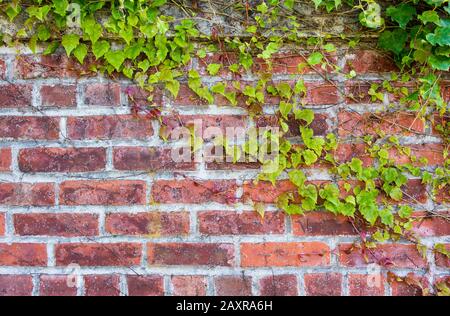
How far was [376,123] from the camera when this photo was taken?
4.08ft

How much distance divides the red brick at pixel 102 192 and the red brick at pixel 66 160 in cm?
5

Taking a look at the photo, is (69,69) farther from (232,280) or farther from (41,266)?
(232,280)

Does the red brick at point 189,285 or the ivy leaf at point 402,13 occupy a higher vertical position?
the ivy leaf at point 402,13

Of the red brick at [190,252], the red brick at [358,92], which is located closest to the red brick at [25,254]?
the red brick at [190,252]

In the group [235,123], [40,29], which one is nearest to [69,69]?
[40,29]

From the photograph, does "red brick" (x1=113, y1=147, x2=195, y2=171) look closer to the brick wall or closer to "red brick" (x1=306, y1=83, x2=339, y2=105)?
the brick wall

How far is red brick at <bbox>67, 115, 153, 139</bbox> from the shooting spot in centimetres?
123

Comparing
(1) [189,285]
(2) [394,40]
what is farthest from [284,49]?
(1) [189,285]

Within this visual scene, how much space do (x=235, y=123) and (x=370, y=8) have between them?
1.69ft

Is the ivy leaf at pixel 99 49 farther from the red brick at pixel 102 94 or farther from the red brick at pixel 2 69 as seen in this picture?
the red brick at pixel 2 69

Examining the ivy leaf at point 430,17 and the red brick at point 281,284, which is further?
the red brick at point 281,284

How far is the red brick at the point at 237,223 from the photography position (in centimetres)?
124

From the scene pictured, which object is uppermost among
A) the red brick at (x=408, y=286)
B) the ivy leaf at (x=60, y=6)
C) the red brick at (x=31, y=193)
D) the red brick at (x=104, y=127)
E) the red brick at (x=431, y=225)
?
the ivy leaf at (x=60, y=6)

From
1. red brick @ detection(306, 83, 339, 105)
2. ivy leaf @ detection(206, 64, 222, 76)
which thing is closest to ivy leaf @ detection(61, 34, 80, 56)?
ivy leaf @ detection(206, 64, 222, 76)
